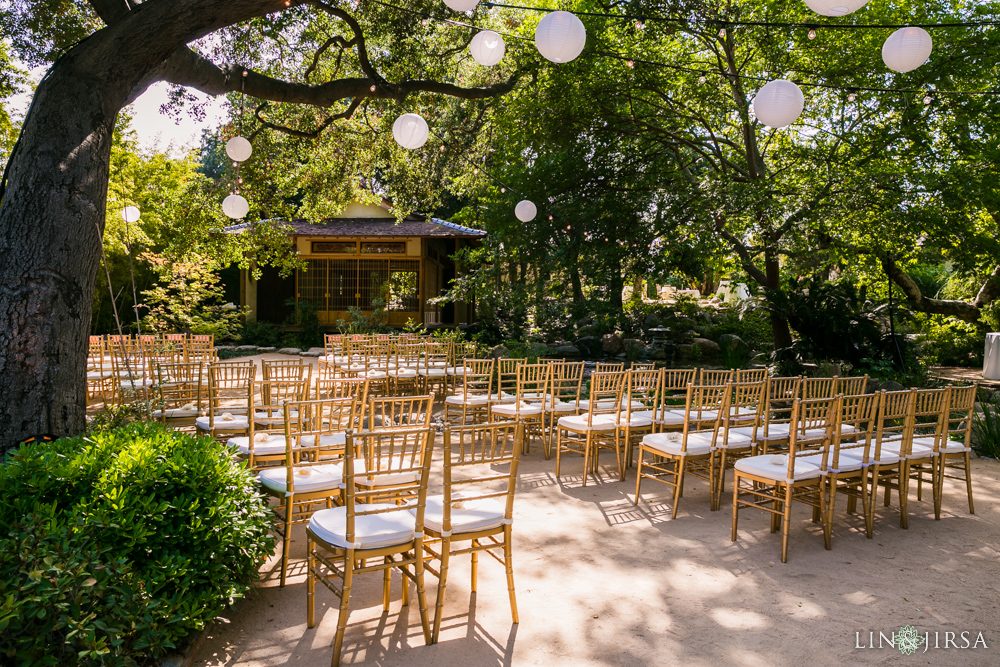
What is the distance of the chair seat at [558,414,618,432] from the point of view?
547 cm

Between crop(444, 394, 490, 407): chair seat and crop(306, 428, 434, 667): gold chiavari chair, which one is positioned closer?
crop(306, 428, 434, 667): gold chiavari chair

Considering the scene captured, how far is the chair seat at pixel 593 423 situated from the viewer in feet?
18.0

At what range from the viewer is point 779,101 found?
549 centimetres

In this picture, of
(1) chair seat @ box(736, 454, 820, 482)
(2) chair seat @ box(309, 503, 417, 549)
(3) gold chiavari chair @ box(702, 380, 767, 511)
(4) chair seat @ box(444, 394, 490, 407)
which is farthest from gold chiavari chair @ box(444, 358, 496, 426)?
(2) chair seat @ box(309, 503, 417, 549)

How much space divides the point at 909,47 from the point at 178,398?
25.3 ft

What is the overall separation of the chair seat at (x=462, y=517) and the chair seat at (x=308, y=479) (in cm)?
55

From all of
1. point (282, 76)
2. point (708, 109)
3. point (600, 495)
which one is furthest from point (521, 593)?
point (708, 109)

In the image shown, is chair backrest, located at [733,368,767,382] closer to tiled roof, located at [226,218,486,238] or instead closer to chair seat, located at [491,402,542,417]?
chair seat, located at [491,402,542,417]

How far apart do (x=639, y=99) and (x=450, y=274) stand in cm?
1300

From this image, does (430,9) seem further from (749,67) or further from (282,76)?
(749,67)

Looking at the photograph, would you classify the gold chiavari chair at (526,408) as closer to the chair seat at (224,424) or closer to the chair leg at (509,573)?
the chair seat at (224,424)

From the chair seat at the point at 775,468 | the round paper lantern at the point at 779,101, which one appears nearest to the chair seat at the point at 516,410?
the chair seat at the point at 775,468

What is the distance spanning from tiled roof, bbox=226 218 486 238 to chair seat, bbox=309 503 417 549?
48.1 ft

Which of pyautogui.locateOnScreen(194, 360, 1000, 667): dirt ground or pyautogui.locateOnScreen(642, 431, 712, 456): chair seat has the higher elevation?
pyautogui.locateOnScreen(642, 431, 712, 456): chair seat
